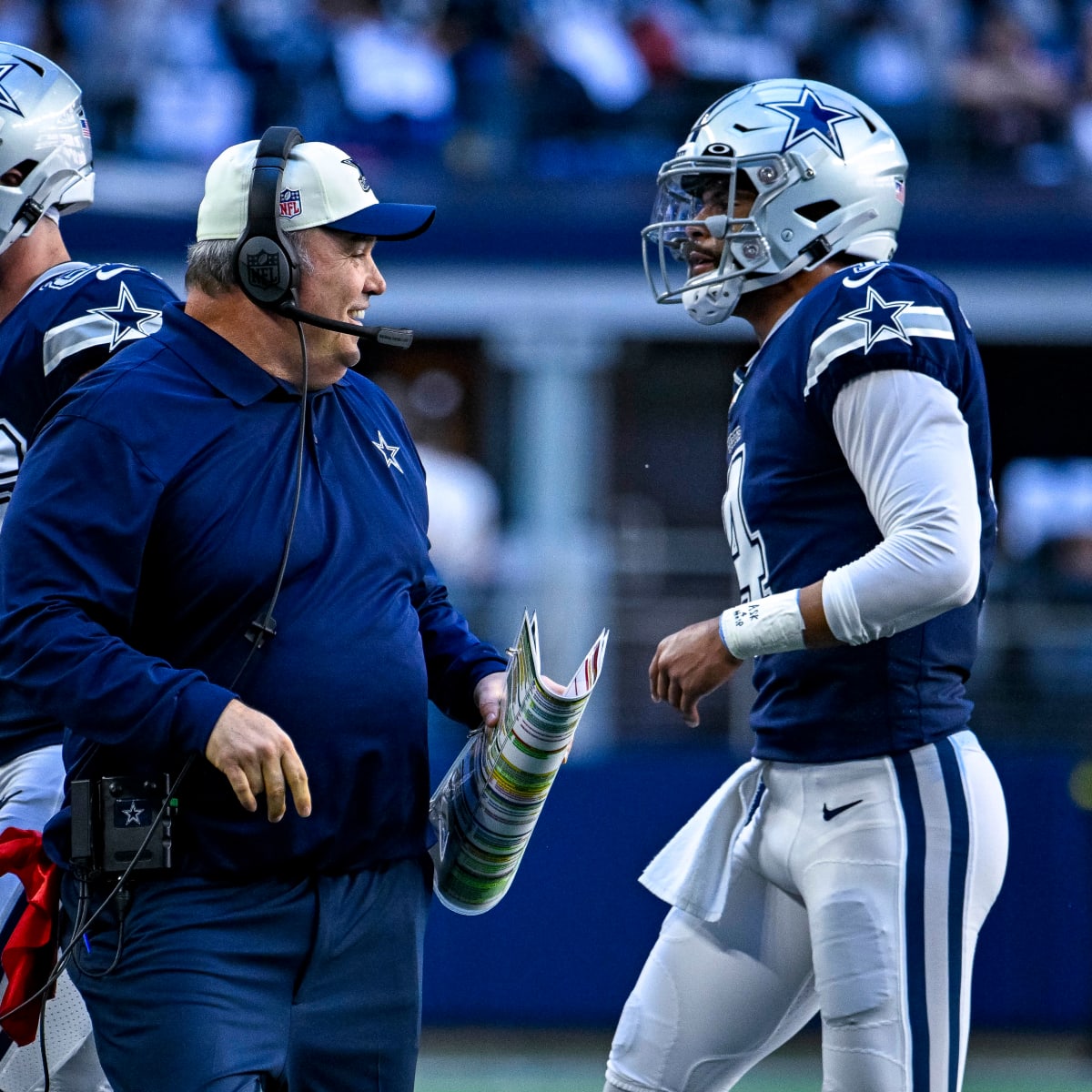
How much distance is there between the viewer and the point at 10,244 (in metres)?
3.73

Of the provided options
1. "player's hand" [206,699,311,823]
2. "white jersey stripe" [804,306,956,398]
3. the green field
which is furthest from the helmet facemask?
the green field

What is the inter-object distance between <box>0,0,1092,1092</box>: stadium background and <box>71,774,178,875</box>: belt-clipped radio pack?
17.8ft

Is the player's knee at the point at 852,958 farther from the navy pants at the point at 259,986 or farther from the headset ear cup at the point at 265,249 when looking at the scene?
the headset ear cup at the point at 265,249

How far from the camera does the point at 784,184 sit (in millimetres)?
3705

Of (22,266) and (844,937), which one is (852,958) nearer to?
(844,937)

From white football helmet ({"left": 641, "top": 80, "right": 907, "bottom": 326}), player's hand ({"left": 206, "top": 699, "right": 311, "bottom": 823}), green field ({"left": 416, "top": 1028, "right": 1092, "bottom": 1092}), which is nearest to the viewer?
player's hand ({"left": 206, "top": 699, "right": 311, "bottom": 823})

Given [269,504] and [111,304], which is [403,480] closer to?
[269,504]

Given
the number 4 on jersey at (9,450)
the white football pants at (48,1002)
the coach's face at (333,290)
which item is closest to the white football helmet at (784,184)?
the coach's face at (333,290)

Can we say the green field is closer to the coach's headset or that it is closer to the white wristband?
the white wristband

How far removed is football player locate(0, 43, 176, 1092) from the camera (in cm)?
354

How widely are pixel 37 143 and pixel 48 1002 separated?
5.31 ft

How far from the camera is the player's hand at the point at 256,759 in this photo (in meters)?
2.78

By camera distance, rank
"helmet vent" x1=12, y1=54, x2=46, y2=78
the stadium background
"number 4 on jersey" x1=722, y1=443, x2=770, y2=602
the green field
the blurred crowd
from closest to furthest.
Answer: "number 4 on jersey" x1=722, y1=443, x2=770, y2=602 < "helmet vent" x1=12, y1=54, x2=46, y2=78 < the green field < the stadium background < the blurred crowd

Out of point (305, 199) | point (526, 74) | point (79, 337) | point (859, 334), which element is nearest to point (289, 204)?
point (305, 199)
